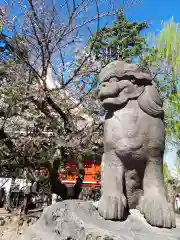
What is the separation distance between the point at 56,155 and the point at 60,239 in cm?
452

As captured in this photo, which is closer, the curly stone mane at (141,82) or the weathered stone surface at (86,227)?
the weathered stone surface at (86,227)

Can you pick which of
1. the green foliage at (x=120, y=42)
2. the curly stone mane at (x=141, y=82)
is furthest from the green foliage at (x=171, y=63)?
the curly stone mane at (x=141, y=82)

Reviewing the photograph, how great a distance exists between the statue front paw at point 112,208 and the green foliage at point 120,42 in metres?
5.43

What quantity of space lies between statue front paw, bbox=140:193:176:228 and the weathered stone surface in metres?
0.05

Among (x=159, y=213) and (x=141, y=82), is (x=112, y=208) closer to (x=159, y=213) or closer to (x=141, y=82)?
(x=159, y=213)

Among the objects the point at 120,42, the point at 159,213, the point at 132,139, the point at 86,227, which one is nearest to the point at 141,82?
the point at 132,139

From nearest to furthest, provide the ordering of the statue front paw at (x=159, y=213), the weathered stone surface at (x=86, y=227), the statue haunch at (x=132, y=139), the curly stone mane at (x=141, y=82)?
1. the weathered stone surface at (x=86, y=227)
2. the statue front paw at (x=159, y=213)
3. the statue haunch at (x=132, y=139)
4. the curly stone mane at (x=141, y=82)

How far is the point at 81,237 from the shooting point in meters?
2.05

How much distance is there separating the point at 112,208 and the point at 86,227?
36 centimetres

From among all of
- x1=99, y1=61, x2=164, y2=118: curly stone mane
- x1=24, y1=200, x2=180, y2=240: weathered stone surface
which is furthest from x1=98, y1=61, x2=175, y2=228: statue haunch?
x1=24, y1=200, x2=180, y2=240: weathered stone surface

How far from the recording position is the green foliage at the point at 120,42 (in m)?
8.59

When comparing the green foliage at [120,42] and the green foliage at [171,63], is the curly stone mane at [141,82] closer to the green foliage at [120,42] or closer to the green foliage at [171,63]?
the green foliage at [120,42]

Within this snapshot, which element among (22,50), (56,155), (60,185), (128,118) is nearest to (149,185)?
(128,118)

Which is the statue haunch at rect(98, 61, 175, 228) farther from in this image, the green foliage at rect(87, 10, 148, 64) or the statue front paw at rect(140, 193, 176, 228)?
the green foliage at rect(87, 10, 148, 64)
